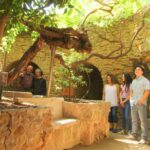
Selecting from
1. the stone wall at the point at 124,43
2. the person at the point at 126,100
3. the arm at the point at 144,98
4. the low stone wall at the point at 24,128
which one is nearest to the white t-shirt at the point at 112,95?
the person at the point at 126,100

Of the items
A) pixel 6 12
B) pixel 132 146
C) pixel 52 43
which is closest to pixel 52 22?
pixel 52 43

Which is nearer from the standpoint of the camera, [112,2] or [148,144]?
[148,144]

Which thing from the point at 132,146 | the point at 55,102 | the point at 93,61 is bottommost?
the point at 132,146

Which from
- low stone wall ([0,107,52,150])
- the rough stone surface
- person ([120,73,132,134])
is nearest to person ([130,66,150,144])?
person ([120,73,132,134])

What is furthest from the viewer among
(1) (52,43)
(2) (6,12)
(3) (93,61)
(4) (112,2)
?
(3) (93,61)

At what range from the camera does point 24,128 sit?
123 inches

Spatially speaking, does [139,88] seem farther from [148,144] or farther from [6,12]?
[6,12]

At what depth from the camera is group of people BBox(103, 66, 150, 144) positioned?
5.97m

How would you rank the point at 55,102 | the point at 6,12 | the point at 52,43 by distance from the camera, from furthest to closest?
the point at 55,102, the point at 52,43, the point at 6,12

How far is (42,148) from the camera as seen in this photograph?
140 inches

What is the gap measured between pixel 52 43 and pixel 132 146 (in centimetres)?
259

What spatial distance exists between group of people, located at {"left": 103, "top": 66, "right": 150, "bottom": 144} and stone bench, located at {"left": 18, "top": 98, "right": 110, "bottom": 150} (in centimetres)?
70

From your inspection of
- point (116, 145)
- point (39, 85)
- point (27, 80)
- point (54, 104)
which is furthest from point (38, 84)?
point (116, 145)

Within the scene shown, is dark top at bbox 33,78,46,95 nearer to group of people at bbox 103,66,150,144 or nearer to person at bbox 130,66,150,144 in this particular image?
group of people at bbox 103,66,150,144
